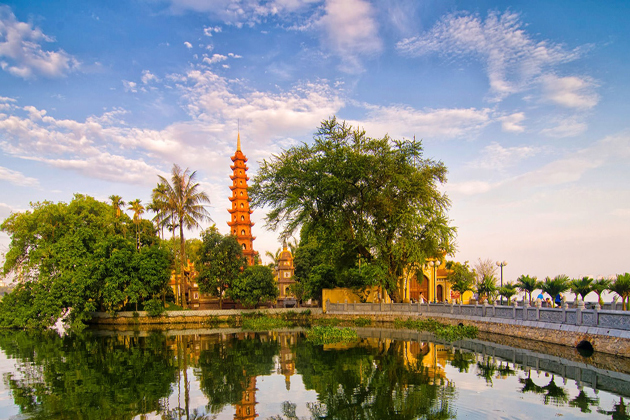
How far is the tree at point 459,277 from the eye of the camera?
3759 centimetres

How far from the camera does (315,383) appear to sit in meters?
12.5

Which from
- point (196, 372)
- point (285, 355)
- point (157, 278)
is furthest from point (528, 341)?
point (157, 278)

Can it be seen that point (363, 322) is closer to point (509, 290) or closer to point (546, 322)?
point (509, 290)

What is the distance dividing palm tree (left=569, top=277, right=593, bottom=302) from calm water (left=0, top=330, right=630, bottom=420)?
492 inches

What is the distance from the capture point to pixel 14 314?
35.4 m

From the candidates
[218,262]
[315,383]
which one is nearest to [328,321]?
[218,262]

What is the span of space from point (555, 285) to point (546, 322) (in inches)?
402

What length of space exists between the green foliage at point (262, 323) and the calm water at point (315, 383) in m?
13.5

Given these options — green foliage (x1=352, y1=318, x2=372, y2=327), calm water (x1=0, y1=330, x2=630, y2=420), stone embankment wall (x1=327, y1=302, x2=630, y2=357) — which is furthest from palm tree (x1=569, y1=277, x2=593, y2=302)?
green foliage (x1=352, y1=318, x2=372, y2=327)

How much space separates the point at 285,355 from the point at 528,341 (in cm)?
1097

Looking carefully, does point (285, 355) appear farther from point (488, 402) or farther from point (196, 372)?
point (488, 402)

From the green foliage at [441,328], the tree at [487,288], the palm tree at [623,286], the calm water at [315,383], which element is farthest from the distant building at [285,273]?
the palm tree at [623,286]

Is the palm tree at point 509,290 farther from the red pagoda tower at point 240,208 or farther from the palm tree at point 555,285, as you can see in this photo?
the red pagoda tower at point 240,208

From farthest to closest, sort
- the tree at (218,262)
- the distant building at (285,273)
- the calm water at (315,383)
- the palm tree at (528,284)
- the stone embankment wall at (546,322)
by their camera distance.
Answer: the distant building at (285,273) → the tree at (218,262) → the palm tree at (528,284) → the stone embankment wall at (546,322) → the calm water at (315,383)
